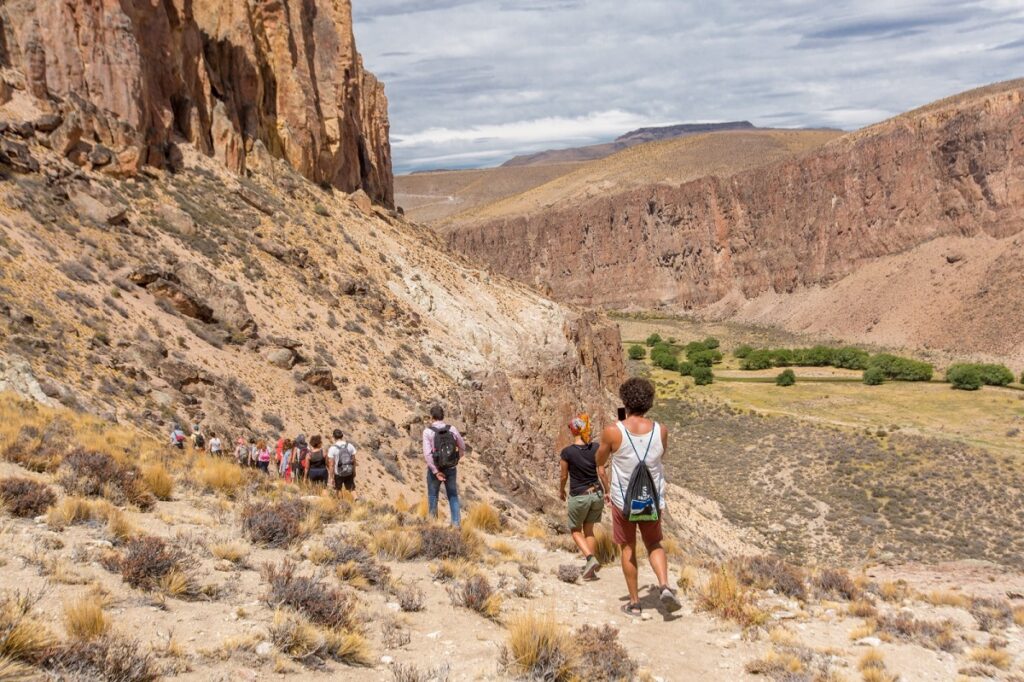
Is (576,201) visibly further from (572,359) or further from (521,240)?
(572,359)

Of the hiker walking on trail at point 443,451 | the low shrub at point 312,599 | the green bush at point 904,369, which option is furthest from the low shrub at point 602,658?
the green bush at point 904,369

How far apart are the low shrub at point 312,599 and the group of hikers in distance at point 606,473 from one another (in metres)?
2.46

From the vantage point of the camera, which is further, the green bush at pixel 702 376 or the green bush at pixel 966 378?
the green bush at pixel 702 376

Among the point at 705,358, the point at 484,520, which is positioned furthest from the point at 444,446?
the point at 705,358

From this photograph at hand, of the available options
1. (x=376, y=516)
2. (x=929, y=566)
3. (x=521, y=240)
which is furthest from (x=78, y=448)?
(x=521, y=240)

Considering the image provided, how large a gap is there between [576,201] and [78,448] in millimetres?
121661

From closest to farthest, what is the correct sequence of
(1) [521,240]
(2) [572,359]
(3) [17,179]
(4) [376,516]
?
(4) [376,516], (3) [17,179], (2) [572,359], (1) [521,240]

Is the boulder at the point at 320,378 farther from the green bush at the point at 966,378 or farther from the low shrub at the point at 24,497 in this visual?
the green bush at the point at 966,378

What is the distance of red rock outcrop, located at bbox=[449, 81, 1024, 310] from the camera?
81.8 metres

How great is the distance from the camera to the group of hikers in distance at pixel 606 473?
6805 millimetres

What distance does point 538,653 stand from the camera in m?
6.03

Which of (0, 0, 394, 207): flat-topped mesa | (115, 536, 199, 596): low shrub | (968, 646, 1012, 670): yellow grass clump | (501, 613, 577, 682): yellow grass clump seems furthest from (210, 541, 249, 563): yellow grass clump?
(0, 0, 394, 207): flat-topped mesa

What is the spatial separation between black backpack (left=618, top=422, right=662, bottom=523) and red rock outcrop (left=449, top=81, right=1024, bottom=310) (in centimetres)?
6582

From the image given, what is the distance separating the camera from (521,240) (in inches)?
4934
